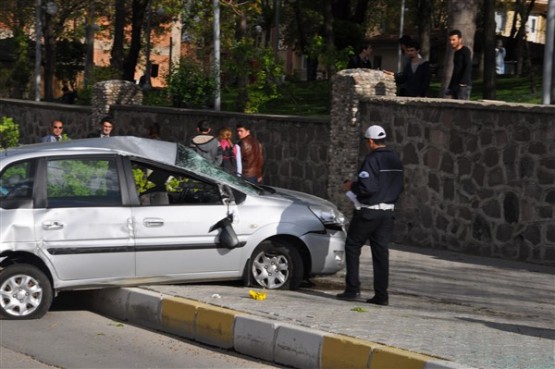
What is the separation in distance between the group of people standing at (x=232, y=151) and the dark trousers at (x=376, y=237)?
5.39 metres

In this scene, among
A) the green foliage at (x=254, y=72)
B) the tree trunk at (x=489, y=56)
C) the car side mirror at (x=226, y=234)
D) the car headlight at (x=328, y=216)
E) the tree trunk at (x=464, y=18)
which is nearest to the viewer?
the car side mirror at (x=226, y=234)

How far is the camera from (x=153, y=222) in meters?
10.8

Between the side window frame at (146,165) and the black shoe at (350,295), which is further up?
the side window frame at (146,165)

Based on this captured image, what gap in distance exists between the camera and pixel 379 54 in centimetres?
7238

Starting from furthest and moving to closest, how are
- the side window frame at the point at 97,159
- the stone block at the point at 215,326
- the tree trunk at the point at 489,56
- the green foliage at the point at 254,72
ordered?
1. the tree trunk at the point at 489,56
2. the green foliage at the point at 254,72
3. the side window frame at the point at 97,159
4. the stone block at the point at 215,326

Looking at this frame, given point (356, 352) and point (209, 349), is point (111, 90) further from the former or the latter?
point (356, 352)

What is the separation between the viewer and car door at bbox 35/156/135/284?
10.5 m

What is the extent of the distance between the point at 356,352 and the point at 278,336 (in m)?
0.90

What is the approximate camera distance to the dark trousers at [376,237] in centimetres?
1034

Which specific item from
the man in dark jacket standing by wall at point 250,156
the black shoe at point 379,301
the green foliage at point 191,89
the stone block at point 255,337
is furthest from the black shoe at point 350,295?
the green foliage at point 191,89

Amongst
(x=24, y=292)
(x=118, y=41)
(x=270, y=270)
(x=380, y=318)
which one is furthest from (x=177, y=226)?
(x=118, y=41)

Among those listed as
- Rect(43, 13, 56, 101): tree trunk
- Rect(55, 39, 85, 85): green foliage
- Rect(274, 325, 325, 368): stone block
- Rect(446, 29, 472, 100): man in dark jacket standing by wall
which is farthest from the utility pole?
Rect(55, 39, 85, 85): green foliage

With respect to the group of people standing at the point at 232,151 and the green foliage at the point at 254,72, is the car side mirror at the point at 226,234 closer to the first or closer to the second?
the group of people standing at the point at 232,151

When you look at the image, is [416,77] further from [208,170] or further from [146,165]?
[146,165]
